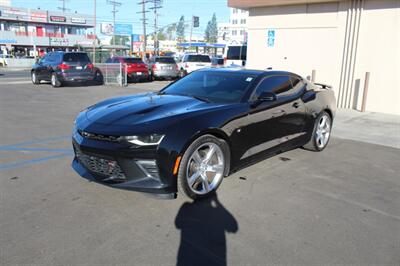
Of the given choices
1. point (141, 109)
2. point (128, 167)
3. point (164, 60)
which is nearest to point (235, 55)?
point (164, 60)

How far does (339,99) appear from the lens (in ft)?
38.8

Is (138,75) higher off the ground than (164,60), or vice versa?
(164,60)

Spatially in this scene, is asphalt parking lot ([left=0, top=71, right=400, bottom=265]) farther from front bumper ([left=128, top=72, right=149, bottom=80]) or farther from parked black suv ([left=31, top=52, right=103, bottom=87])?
front bumper ([left=128, top=72, right=149, bottom=80])

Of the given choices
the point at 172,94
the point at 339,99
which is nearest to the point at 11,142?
the point at 172,94

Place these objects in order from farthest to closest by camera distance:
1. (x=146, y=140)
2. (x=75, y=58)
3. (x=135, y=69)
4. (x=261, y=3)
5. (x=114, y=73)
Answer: (x=135, y=69), (x=114, y=73), (x=75, y=58), (x=261, y=3), (x=146, y=140)

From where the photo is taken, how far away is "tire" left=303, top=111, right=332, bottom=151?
605cm

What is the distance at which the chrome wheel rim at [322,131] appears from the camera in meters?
6.16

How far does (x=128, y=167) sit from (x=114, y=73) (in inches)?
611

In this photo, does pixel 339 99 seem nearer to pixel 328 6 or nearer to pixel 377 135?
pixel 328 6

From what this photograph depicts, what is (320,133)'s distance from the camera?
6258 mm

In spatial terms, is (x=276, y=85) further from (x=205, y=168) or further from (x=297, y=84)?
(x=205, y=168)

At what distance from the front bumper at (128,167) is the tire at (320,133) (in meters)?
3.33

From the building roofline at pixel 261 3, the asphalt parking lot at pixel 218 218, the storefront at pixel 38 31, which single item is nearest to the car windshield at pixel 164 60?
the building roofline at pixel 261 3

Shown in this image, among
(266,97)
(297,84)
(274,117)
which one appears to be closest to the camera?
(266,97)
